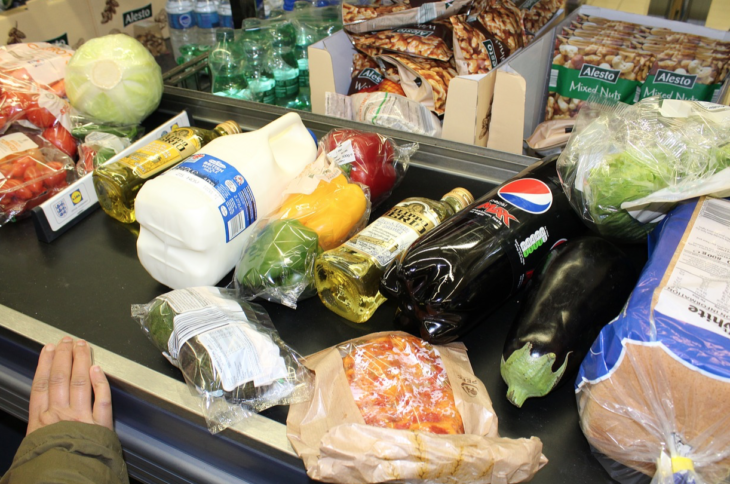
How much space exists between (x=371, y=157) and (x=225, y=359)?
61cm

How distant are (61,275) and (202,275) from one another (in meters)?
0.34

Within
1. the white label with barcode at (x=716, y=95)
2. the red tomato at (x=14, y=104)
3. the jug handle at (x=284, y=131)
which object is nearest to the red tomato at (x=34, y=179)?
the red tomato at (x=14, y=104)

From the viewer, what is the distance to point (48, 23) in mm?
1910

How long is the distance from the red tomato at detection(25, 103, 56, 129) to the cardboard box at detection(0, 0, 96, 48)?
573 millimetres

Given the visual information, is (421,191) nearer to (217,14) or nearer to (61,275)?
(61,275)

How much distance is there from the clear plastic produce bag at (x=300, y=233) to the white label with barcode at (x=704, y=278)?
23.2 inches

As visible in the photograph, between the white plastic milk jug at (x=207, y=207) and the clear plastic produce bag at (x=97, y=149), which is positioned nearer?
the white plastic milk jug at (x=207, y=207)

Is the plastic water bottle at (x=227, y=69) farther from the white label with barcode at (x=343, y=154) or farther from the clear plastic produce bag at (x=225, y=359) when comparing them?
the clear plastic produce bag at (x=225, y=359)

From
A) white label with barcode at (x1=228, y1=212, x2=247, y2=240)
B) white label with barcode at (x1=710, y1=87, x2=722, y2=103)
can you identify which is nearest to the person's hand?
white label with barcode at (x1=228, y1=212, x2=247, y2=240)

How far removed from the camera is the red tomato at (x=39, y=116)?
140 centimetres

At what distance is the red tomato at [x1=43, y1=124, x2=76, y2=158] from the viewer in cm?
140

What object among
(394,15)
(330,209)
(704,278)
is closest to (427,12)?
(394,15)

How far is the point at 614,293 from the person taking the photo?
867 mm

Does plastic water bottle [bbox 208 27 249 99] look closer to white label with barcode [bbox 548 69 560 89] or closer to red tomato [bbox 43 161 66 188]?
red tomato [bbox 43 161 66 188]
